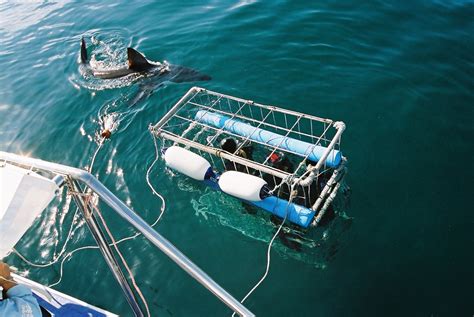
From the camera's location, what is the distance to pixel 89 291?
24.4 ft

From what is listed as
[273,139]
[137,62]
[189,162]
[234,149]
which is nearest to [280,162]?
[273,139]

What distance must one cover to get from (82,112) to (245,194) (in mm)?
8454

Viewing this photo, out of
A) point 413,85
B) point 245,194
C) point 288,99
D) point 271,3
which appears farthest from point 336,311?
point 271,3

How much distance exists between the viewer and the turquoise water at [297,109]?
6934 mm

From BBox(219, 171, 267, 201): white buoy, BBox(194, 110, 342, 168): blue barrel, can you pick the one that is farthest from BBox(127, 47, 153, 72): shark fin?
BBox(219, 171, 267, 201): white buoy

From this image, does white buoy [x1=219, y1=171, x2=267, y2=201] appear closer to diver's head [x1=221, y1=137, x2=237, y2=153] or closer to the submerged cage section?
the submerged cage section

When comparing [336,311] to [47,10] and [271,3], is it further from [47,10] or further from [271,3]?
[47,10]

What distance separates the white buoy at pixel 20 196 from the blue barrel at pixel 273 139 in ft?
16.4

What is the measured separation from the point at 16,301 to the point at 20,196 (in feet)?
4.92

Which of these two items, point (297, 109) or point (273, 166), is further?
point (297, 109)

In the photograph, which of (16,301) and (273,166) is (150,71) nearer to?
(273,166)

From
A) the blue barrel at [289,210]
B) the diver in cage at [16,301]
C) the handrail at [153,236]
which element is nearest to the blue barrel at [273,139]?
the blue barrel at [289,210]

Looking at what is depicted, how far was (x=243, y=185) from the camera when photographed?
7.00 m

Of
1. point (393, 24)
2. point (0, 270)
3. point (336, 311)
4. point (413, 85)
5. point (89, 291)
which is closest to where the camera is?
point (0, 270)
